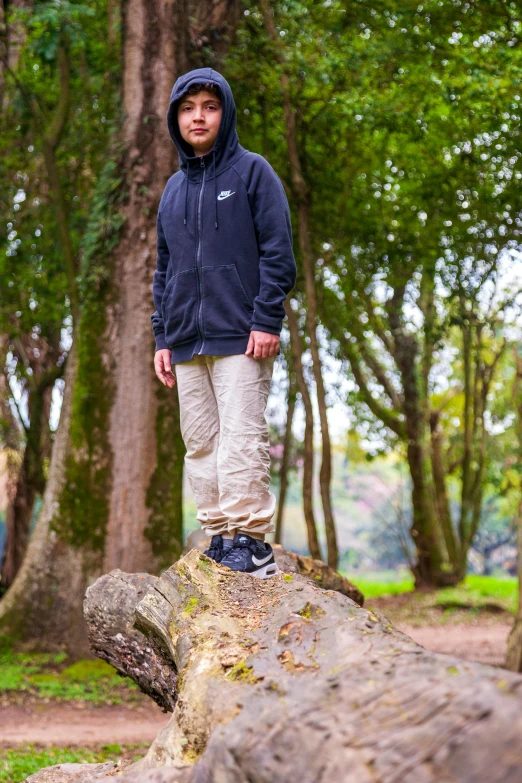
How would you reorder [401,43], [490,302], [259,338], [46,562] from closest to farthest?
[259,338] < [46,562] < [401,43] < [490,302]

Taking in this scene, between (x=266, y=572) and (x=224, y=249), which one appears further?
(x=224, y=249)

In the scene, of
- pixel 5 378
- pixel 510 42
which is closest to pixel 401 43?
pixel 510 42

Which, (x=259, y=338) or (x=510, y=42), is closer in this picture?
(x=259, y=338)

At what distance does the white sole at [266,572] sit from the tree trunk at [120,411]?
14.7 feet

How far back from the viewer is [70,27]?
7992 mm

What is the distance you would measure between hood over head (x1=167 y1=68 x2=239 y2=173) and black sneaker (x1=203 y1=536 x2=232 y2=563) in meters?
1.73

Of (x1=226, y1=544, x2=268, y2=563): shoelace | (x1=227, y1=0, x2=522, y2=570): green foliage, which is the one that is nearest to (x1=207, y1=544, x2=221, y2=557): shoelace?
(x1=226, y1=544, x2=268, y2=563): shoelace

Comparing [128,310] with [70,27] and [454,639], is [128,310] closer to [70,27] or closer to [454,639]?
[70,27]

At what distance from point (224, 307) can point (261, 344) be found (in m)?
0.26

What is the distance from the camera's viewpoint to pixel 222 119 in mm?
3781

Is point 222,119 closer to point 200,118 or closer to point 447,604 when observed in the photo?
point 200,118

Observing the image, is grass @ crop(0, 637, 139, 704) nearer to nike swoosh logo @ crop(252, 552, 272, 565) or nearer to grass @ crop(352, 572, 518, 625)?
nike swoosh logo @ crop(252, 552, 272, 565)

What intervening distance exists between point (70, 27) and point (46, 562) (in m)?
5.20

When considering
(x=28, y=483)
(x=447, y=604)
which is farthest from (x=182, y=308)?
(x=447, y=604)
